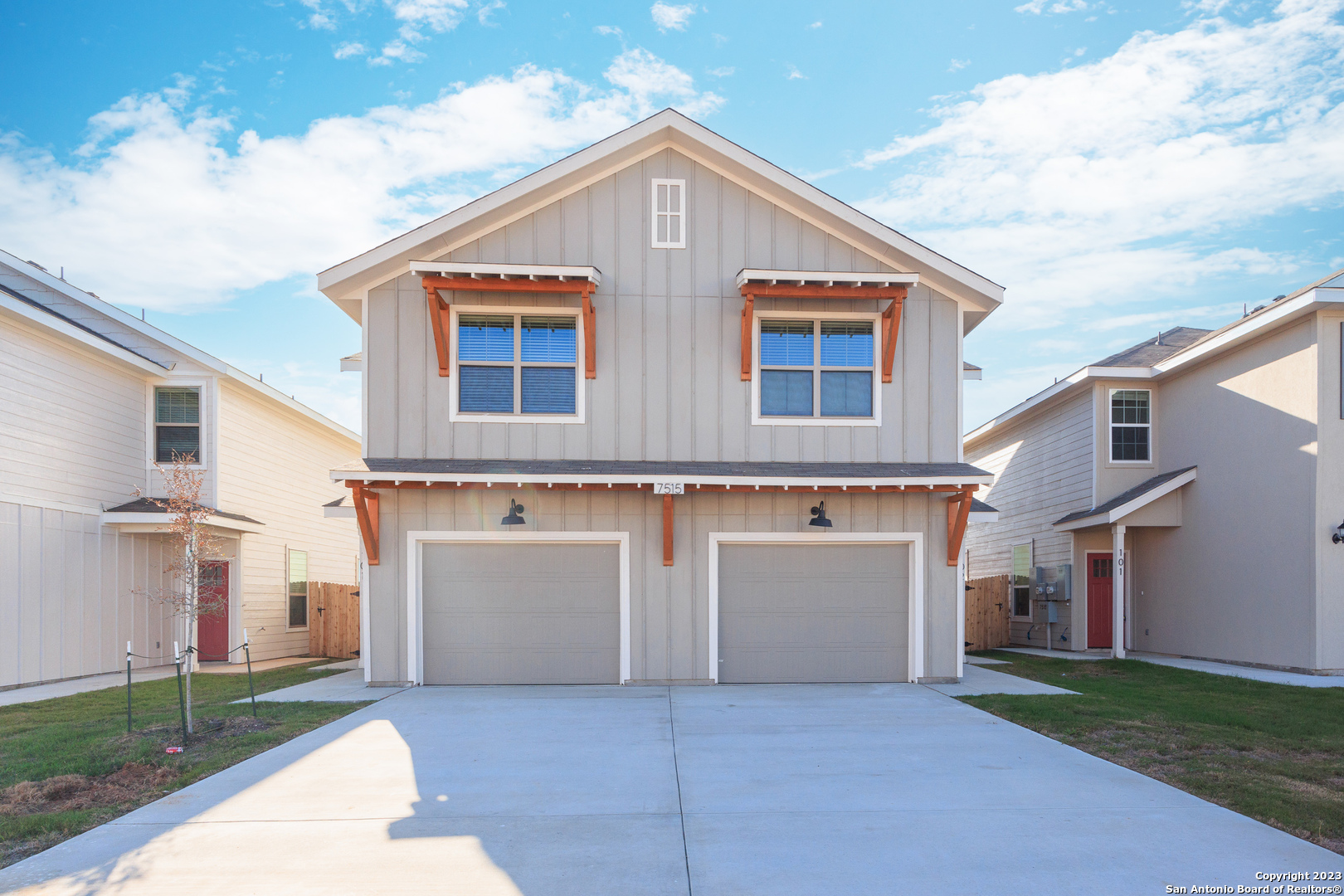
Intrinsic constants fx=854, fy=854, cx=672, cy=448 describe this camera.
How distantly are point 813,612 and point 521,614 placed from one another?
4.20 m

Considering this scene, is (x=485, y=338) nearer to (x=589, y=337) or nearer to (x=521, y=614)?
(x=589, y=337)

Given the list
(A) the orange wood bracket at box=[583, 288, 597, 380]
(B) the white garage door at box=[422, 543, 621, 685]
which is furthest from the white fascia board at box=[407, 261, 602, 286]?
(B) the white garage door at box=[422, 543, 621, 685]

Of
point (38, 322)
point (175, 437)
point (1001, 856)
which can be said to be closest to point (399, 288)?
point (38, 322)

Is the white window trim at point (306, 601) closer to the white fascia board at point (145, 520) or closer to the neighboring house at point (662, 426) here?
the white fascia board at point (145, 520)

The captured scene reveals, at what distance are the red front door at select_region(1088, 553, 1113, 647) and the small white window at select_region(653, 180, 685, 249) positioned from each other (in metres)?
11.4

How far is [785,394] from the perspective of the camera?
12.5 m

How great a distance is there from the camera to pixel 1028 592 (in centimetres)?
2008

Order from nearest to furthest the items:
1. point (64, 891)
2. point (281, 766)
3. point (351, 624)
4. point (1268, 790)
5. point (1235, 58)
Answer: point (64, 891) → point (1268, 790) → point (281, 766) → point (1235, 58) → point (351, 624)

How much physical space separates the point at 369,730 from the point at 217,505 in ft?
28.9

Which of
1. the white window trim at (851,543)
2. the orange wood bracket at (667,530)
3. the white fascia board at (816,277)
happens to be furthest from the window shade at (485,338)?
the white window trim at (851,543)

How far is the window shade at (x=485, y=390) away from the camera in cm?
1218

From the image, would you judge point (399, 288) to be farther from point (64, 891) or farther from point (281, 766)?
point (64, 891)

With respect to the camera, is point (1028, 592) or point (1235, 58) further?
point (1028, 592)

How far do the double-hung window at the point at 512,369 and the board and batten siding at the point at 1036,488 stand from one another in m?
10.1
